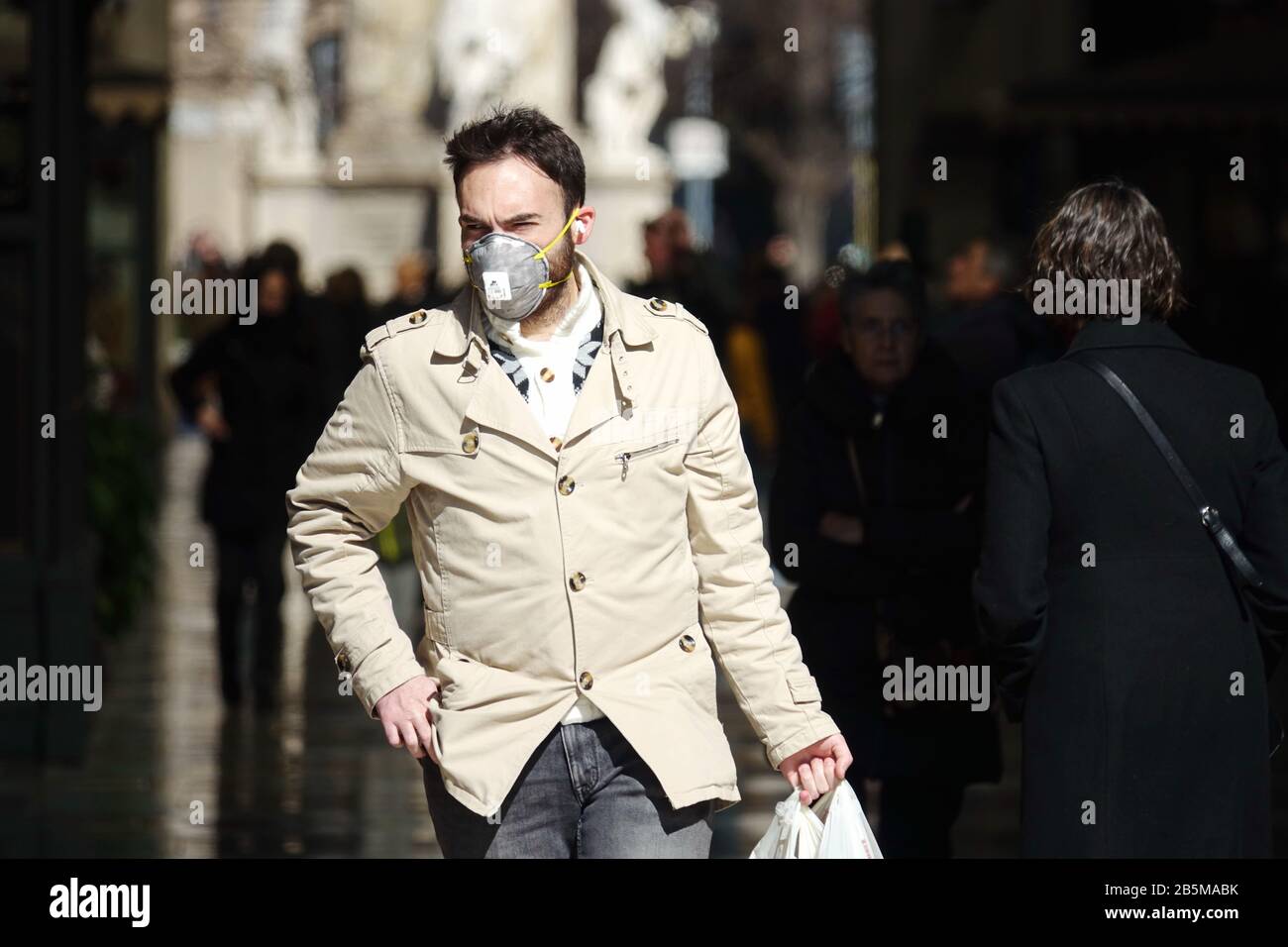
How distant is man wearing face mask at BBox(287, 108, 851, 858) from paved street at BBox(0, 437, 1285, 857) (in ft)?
11.3

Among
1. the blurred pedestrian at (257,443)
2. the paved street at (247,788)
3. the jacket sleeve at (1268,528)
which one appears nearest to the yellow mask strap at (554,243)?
the jacket sleeve at (1268,528)

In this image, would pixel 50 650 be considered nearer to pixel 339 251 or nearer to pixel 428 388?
pixel 428 388

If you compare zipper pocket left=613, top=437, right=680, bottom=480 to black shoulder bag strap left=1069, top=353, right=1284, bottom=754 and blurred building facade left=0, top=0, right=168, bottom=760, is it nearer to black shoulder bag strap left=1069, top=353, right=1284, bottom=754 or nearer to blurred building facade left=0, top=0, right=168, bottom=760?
black shoulder bag strap left=1069, top=353, right=1284, bottom=754

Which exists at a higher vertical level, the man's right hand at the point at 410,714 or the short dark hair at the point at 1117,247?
the short dark hair at the point at 1117,247

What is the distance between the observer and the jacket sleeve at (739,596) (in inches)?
178

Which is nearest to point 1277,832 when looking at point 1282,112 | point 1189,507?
point 1189,507

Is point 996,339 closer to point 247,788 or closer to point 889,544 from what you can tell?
point 889,544

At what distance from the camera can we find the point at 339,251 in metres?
30.5

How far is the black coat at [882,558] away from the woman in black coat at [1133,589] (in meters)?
1.45

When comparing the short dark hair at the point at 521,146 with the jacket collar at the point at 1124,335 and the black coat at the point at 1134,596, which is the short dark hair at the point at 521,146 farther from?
the jacket collar at the point at 1124,335

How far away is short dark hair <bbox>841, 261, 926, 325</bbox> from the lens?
645 cm

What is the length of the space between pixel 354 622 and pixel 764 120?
59.3m

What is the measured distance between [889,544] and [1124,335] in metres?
1.51

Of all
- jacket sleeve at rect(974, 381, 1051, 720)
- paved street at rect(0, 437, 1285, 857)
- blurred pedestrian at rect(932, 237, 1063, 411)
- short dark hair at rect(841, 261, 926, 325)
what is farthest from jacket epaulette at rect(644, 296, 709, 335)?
paved street at rect(0, 437, 1285, 857)
